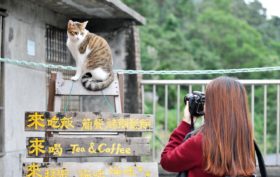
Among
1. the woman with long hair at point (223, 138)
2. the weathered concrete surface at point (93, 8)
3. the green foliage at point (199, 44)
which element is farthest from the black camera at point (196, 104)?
the green foliage at point (199, 44)

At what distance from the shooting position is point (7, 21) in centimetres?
533

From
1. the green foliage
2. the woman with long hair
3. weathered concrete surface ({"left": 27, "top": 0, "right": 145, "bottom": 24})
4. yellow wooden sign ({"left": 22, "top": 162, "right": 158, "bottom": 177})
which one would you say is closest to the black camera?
the woman with long hair

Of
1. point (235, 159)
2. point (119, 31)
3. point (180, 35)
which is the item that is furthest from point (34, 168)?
point (180, 35)

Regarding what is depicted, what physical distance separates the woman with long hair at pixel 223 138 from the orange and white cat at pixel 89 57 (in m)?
1.89

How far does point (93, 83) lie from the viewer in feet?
14.0

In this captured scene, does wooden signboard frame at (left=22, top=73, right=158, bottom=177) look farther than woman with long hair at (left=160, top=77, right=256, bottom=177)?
Yes

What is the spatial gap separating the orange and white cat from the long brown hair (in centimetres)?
192

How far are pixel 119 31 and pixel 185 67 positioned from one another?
12.8 m

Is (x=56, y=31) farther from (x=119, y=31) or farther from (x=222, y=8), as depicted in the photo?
(x=222, y=8)

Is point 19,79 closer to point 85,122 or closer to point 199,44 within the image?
point 85,122

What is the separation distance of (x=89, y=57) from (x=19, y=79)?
1.49 meters

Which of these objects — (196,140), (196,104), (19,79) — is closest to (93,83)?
(19,79)

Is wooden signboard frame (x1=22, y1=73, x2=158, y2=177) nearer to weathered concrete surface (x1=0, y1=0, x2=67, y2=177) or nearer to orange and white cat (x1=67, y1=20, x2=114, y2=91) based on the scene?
orange and white cat (x1=67, y1=20, x2=114, y2=91)

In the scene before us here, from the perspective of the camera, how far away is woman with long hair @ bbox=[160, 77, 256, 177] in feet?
8.01
